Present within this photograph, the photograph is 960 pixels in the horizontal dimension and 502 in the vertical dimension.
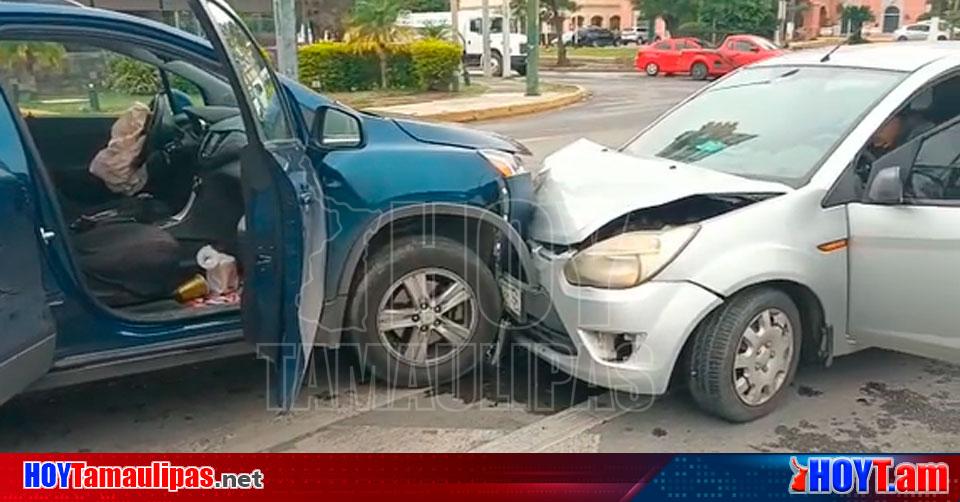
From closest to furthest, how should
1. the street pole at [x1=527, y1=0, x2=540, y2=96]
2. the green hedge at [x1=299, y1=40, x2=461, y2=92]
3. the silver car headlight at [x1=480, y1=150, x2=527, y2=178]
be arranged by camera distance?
1. the silver car headlight at [x1=480, y1=150, x2=527, y2=178]
2. the street pole at [x1=527, y1=0, x2=540, y2=96]
3. the green hedge at [x1=299, y1=40, x2=461, y2=92]

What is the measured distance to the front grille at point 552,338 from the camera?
342cm

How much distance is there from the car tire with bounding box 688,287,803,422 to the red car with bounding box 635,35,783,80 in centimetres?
2293

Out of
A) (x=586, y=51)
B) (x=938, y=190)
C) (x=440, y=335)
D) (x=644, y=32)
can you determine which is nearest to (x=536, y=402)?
(x=440, y=335)

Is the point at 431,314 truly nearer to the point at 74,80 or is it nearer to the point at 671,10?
the point at 74,80

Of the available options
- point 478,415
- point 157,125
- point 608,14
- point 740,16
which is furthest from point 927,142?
point 608,14

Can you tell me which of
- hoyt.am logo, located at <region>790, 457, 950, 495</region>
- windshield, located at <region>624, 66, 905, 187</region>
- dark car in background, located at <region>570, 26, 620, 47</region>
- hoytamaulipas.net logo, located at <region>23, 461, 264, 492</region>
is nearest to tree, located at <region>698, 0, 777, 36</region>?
dark car in background, located at <region>570, 26, 620, 47</region>

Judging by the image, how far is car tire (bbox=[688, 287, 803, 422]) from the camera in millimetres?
3248

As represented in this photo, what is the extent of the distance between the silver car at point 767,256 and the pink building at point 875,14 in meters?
57.9

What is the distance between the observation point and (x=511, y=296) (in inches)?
149

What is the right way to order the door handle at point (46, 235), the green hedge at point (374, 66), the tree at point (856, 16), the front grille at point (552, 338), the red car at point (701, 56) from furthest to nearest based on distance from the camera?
the tree at point (856, 16)
the red car at point (701, 56)
the green hedge at point (374, 66)
the front grille at point (552, 338)
the door handle at point (46, 235)

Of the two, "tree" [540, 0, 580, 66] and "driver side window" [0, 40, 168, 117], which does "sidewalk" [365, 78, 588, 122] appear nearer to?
"driver side window" [0, 40, 168, 117]

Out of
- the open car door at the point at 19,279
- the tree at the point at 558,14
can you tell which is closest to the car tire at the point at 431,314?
the open car door at the point at 19,279

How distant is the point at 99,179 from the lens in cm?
433

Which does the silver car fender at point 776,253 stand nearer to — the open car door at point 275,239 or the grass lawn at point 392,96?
the open car door at point 275,239
